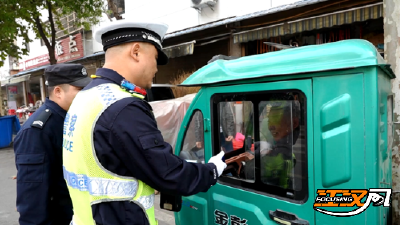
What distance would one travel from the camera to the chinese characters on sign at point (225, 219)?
189cm

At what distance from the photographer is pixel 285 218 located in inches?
65.3

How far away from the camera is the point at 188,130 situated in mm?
2305

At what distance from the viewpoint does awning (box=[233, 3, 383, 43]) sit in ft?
14.9

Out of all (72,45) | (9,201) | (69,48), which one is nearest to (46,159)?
(9,201)

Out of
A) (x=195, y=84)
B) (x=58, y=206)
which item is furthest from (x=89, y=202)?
(x=195, y=84)

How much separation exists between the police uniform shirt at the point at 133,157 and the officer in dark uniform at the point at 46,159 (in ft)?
2.60

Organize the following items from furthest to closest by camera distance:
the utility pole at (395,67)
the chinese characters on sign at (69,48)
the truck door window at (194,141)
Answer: the chinese characters on sign at (69,48) → the utility pole at (395,67) → the truck door window at (194,141)

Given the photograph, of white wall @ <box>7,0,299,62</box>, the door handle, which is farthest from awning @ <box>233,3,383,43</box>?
the door handle

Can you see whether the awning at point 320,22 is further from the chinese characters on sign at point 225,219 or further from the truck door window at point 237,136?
the chinese characters on sign at point 225,219

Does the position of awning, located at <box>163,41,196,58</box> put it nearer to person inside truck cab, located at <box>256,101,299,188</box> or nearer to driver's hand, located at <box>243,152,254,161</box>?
driver's hand, located at <box>243,152,254,161</box>

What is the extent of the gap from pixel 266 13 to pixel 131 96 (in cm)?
505

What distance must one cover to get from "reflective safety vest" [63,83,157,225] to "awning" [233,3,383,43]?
4758 mm

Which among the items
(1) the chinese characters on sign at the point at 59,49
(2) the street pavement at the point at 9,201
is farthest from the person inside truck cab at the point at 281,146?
(1) the chinese characters on sign at the point at 59,49

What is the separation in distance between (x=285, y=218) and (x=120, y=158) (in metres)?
1.09
